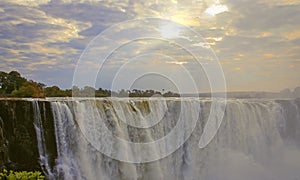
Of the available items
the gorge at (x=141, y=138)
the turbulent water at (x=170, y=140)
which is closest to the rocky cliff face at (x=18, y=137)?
the gorge at (x=141, y=138)

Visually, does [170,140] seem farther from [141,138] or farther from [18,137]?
[18,137]

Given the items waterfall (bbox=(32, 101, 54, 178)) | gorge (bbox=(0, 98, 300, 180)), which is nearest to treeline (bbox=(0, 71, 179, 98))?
gorge (bbox=(0, 98, 300, 180))

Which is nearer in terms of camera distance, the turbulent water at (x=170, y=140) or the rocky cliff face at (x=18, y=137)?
the rocky cliff face at (x=18, y=137)

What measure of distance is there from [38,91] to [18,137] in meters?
9.84

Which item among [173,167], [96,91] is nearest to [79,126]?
[173,167]

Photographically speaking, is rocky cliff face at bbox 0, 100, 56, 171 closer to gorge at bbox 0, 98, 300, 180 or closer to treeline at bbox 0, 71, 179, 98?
gorge at bbox 0, 98, 300, 180

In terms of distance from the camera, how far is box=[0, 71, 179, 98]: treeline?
19000mm

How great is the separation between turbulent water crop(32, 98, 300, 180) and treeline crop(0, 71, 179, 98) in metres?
4.91

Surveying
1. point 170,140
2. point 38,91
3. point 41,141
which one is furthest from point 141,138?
point 38,91

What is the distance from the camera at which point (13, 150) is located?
10.8 metres

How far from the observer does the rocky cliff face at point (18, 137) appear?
10.7 m

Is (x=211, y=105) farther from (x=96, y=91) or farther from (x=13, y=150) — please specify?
(x=13, y=150)

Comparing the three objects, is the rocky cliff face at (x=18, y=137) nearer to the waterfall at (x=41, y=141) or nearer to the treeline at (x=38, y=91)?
the waterfall at (x=41, y=141)

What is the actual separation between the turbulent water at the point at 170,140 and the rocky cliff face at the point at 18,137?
0.22 metres
